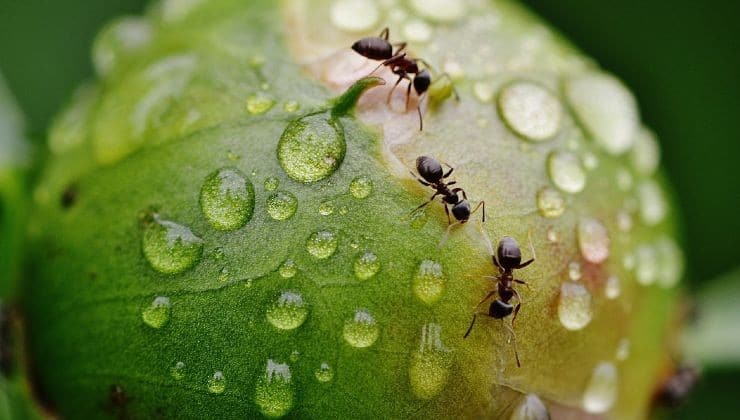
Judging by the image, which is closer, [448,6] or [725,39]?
[448,6]

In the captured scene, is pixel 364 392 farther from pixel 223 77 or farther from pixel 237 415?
pixel 223 77

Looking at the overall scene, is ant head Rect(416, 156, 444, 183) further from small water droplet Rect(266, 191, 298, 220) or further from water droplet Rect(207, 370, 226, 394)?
water droplet Rect(207, 370, 226, 394)

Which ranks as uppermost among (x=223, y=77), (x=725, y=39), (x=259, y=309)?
(x=223, y=77)

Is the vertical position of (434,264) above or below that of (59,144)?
above

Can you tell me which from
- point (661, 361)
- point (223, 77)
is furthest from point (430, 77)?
point (661, 361)

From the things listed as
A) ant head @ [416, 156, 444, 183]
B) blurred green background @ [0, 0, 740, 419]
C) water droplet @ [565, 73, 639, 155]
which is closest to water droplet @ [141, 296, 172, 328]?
ant head @ [416, 156, 444, 183]

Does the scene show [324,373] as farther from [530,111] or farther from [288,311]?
[530,111]

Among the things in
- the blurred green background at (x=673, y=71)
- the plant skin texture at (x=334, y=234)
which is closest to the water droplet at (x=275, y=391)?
the plant skin texture at (x=334, y=234)

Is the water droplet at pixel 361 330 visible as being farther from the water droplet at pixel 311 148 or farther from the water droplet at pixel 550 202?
the water droplet at pixel 550 202
